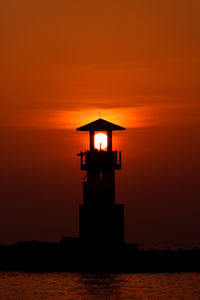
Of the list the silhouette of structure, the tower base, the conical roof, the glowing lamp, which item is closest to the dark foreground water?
the silhouette of structure

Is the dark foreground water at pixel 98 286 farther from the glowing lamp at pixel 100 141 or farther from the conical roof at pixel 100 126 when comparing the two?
the conical roof at pixel 100 126

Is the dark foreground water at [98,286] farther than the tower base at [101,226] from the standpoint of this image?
No

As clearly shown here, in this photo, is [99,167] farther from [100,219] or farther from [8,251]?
[8,251]

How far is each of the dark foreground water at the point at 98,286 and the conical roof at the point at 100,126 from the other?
8377mm

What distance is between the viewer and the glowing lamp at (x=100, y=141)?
2778 inches

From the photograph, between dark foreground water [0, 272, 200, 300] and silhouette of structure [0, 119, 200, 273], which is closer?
dark foreground water [0, 272, 200, 300]

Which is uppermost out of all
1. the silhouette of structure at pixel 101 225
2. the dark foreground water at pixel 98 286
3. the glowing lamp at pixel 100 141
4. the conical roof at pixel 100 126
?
the conical roof at pixel 100 126

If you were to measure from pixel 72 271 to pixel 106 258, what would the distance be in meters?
2.46

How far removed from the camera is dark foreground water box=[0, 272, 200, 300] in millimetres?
65438

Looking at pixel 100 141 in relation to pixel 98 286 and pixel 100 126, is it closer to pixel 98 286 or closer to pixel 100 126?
pixel 100 126

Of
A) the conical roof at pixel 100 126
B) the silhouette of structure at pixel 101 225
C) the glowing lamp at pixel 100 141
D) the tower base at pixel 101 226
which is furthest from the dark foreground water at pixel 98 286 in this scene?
the conical roof at pixel 100 126

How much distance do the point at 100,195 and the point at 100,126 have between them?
3.99 metres

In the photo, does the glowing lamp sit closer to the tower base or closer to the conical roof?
the conical roof

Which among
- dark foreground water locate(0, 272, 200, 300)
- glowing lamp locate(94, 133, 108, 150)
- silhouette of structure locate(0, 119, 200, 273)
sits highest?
glowing lamp locate(94, 133, 108, 150)
